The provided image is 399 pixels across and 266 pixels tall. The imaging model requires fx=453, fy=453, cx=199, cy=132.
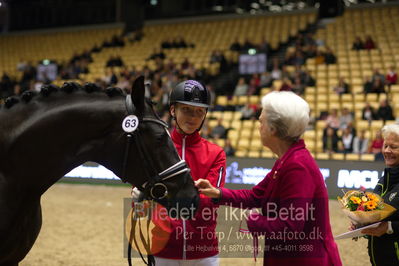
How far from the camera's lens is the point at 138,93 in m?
2.09

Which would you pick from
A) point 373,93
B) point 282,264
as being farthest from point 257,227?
point 373,93

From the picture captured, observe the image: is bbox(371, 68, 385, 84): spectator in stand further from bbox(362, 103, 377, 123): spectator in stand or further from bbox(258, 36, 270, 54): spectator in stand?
bbox(258, 36, 270, 54): spectator in stand

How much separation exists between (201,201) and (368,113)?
9.56 metres

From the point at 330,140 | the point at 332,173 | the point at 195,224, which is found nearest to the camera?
the point at 195,224

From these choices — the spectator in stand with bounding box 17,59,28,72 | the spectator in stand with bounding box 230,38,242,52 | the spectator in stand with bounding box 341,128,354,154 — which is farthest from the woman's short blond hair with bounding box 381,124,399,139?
the spectator in stand with bounding box 17,59,28,72

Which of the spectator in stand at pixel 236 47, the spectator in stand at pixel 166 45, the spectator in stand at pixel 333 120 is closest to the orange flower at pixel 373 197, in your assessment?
the spectator in stand at pixel 333 120

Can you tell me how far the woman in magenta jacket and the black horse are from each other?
381mm

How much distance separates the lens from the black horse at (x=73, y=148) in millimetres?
2068

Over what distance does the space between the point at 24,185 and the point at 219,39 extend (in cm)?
1671

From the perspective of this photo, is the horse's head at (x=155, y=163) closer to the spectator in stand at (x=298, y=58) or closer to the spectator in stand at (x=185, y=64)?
the spectator in stand at (x=298, y=58)

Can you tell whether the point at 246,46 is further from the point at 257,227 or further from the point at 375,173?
the point at 257,227

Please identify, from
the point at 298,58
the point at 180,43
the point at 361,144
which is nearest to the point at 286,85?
the point at 298,58

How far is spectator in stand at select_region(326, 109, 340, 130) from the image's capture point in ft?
35.5

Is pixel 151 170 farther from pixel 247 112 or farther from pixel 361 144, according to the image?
pixel 247 112
